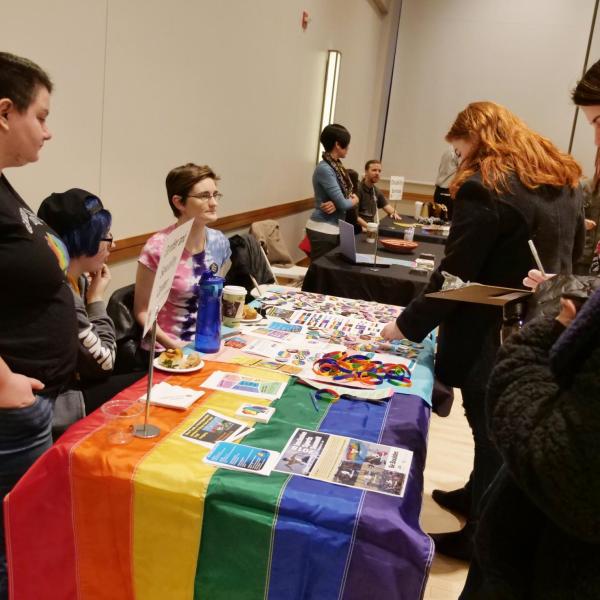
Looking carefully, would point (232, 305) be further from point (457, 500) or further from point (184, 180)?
point (457, 500)

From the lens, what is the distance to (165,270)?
4.16 ft

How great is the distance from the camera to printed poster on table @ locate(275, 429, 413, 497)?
115 centimetres

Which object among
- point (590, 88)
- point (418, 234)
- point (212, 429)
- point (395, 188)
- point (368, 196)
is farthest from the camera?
point (368, 196)

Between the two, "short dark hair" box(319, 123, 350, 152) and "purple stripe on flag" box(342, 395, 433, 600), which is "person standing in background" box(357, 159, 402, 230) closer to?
"short dark hair" box(319, 123, 350, 152)

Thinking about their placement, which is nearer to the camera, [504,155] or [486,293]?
[486,293]

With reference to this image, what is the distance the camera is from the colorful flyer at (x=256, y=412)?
1360 mm

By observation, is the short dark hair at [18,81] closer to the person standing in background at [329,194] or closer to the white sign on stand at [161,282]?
the white sign on stand at [161,282]

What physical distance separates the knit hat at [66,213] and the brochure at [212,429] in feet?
2.29

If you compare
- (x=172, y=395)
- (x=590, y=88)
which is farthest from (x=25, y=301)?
(x=590, y=88)

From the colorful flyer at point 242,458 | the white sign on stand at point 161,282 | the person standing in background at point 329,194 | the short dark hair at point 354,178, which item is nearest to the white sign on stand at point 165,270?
the white sign on stand at point 161,282

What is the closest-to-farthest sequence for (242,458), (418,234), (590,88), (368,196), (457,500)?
(590,88), (242,458), (457,500), (418,234), (368,196)

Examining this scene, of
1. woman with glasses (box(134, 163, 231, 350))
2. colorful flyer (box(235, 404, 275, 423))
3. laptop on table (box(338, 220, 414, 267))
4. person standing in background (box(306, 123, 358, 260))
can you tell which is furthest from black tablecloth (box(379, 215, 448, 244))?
colorful flyer (box(235, 404, 275, 423))

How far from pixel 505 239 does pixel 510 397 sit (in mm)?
1074

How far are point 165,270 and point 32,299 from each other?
0.30 meters
